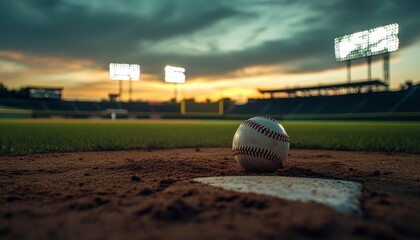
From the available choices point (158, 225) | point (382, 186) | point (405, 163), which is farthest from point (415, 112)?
point (158, 225)

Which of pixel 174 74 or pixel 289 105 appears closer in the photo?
pixel 174 74

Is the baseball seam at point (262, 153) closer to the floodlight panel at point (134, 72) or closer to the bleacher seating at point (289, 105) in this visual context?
the bleacher seating at point (289, 105)

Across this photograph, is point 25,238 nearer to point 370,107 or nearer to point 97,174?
point 97,174

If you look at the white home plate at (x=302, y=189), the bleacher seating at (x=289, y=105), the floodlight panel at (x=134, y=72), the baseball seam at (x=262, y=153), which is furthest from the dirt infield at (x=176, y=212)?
the floodlight panel at (x=134, y=72)

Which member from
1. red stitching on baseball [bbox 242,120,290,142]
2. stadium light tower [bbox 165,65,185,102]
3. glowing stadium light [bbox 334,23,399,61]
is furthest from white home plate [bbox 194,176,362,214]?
stadium light tower [bbox 165,65,185,102]

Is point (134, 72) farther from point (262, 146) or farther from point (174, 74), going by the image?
point (262, 146)

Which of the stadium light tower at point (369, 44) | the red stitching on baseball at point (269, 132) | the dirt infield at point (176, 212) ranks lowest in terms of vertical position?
the dirt infield at point (176, 212)

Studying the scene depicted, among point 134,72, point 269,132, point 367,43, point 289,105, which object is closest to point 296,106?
point 289,105
